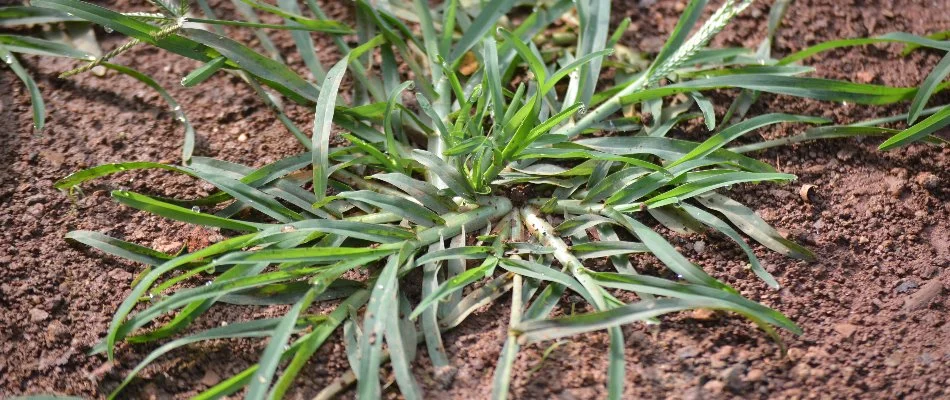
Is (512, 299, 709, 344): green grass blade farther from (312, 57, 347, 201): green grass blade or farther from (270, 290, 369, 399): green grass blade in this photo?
(312, 57, 347, 201): green grass blade

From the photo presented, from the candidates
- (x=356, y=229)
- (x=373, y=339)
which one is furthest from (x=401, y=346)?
(x=356, y=229)

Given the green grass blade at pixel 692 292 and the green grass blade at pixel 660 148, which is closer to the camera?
the green grass blade at pixel 692 292

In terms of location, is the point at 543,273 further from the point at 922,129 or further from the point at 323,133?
the point at 922,129

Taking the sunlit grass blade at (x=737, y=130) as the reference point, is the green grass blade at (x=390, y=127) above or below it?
below

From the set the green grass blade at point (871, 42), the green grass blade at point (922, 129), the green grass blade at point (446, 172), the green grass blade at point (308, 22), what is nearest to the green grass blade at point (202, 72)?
the green grass blade at point (308, 22)

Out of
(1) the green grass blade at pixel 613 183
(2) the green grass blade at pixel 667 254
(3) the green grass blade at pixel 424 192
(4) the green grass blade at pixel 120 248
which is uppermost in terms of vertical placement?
(1) the green grass blade at pixel 613 183

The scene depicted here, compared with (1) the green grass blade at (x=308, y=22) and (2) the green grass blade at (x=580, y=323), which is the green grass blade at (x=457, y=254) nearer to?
(2) the green grass blade at (x=580, y=323)

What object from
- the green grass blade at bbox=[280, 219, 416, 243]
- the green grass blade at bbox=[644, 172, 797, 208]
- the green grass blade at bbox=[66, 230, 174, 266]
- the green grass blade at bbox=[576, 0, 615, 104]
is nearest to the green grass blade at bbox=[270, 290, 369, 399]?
the green grass blade at bbox=[280, 219, 416, 243]

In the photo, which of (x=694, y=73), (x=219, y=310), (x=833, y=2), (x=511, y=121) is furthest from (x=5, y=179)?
(x=833, y=2)
